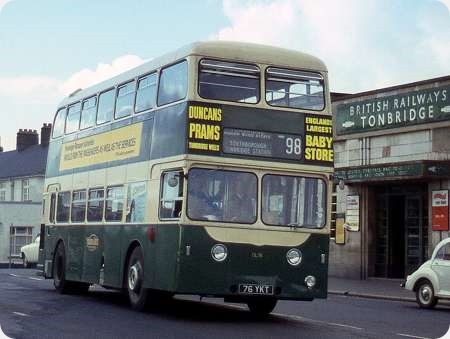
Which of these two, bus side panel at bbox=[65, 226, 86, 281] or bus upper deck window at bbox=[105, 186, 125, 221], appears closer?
bus upper deck window at bbox=[105, 186, 125, 221]

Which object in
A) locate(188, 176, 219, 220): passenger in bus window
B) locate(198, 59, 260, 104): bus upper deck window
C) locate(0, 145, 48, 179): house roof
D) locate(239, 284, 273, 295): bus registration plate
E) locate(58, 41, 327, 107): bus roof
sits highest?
locate(0, 145, 48, 179): house roof

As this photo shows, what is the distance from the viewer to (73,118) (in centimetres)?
2077

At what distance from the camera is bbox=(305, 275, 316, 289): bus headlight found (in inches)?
581

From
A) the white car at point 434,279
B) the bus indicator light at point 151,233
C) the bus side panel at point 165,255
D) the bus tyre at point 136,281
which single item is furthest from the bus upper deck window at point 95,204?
the white car at point 434,279

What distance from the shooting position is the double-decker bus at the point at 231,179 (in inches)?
566

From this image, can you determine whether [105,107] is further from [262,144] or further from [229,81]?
[262,144]

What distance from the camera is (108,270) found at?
17.3 m

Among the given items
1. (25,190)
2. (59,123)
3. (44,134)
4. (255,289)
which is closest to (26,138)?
(44,134)

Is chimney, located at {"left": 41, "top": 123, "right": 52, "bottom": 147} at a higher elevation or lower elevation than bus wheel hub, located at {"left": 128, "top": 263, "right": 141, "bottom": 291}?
higher

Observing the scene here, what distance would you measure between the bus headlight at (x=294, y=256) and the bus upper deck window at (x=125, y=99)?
4492mm

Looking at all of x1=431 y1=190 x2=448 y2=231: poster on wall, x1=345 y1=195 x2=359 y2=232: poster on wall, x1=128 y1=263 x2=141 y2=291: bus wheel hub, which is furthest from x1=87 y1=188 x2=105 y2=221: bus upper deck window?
x1=345 y1=195 x2=359 y2=232: poster on wall

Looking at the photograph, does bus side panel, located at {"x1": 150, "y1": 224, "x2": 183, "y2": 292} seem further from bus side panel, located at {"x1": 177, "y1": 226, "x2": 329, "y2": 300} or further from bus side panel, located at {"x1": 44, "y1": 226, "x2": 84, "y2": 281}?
bus side panel, located at {"x1": 44, "y1": 226, "x2": 84, "y2": 281}

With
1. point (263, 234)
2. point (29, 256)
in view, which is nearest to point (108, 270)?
point (263, 234)

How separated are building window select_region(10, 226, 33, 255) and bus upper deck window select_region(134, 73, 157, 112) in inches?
1782
